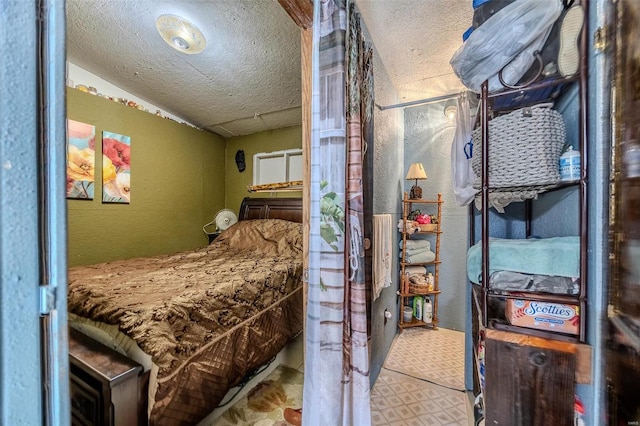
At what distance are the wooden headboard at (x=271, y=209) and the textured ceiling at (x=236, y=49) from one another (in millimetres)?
1087

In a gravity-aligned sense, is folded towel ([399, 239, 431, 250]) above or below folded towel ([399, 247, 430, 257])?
above

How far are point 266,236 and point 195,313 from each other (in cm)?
155

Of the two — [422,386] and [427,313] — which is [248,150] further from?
[422,386]

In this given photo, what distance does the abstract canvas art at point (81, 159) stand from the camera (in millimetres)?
2104

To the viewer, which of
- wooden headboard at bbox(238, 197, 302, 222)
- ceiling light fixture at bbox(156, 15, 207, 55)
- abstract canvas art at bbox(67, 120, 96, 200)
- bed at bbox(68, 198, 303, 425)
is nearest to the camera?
bed at bbox(68, 198, 303, 425)

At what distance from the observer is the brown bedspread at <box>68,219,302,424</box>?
1060 millimetres

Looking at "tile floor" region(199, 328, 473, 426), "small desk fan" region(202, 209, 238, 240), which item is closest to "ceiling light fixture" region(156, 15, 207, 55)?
"small desk fan" region(202, 209, 238, 240)

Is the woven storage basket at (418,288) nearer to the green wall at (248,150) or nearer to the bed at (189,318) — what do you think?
the bed at (189,318)

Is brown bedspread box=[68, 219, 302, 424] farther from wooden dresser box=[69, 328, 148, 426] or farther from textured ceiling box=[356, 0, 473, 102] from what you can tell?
Result: textured ceiling box=[356, 0, 473, 102]

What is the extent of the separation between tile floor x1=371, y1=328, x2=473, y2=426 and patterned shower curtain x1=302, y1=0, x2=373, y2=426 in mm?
673

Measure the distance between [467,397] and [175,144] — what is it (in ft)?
12.1

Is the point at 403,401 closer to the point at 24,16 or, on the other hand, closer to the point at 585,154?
the point at 585,154

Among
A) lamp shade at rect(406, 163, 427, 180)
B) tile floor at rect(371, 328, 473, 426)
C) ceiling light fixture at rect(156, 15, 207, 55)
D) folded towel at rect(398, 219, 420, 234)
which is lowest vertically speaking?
tile floor at rect(371, 328, 473, 426)

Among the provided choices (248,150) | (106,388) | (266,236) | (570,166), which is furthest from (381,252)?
(248,150)
